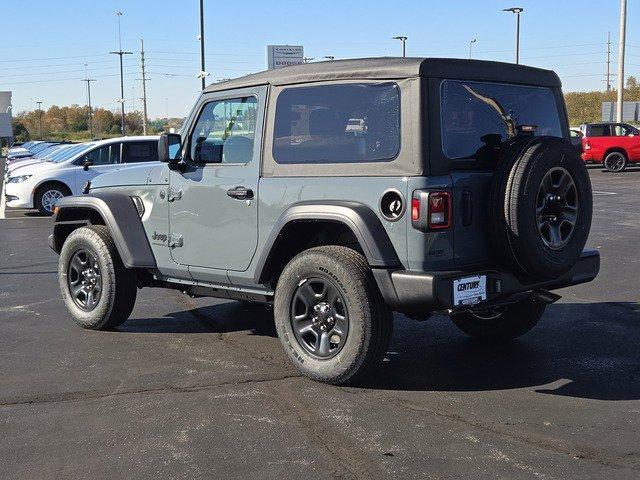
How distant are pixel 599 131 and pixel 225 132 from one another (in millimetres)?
24624

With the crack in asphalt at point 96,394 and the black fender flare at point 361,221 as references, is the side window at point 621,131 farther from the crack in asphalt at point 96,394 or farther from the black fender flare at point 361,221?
the crack in asphalt at point 96,394

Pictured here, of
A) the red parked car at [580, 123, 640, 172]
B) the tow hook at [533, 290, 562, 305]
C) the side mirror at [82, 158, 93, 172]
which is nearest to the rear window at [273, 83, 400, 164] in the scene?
the tow hook at [533, 290, 562, 305]

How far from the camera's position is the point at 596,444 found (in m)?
4.09

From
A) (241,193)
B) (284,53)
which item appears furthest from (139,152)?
(284,53)

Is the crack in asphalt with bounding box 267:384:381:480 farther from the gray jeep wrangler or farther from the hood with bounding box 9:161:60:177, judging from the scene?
the hood with bounding box 9:161:60:177

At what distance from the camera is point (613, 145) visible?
1088 inches

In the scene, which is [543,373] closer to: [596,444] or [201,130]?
[596,444]

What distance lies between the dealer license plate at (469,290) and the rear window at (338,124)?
0.85 meters

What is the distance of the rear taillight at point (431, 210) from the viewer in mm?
4555

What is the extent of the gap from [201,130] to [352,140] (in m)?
1.53

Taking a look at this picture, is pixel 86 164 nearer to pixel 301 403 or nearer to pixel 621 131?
pixel 301 403

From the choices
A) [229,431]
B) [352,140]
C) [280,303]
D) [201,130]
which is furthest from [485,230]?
[201,130]

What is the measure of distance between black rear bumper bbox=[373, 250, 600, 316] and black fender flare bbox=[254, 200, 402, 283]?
0.30 ft

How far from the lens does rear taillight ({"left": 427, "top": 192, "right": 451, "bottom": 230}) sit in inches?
180
